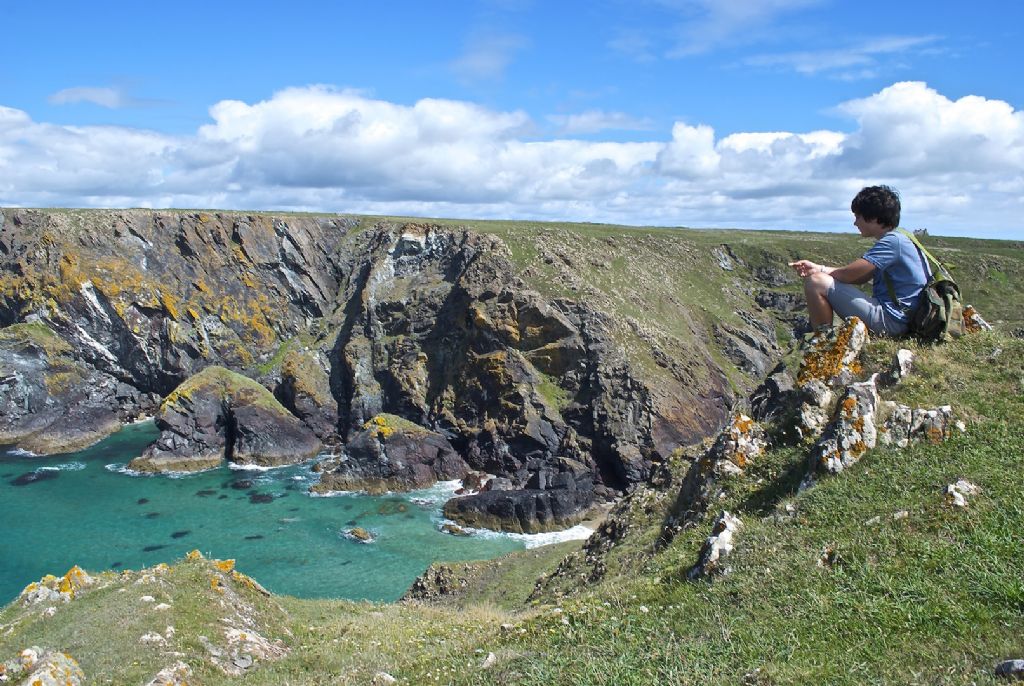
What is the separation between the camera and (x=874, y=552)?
27.8ft

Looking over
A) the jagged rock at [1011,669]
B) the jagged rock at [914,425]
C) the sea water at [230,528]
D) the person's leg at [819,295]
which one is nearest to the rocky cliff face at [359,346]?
the sea water at [230,528]

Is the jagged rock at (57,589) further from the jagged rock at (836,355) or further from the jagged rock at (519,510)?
the jagged rock at (519,510)

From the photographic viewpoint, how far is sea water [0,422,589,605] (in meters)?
42.1

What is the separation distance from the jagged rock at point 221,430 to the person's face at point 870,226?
204 ft

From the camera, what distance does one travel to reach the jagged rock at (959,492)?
28.5 ft

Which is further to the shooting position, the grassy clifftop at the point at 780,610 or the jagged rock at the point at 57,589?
the jagged rock at the point at 57,589

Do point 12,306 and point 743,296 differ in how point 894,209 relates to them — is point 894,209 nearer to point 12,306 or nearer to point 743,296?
point 743,296

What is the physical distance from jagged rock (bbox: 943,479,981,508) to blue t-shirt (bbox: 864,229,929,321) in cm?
432

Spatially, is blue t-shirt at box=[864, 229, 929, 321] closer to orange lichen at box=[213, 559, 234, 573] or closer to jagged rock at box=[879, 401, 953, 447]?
jagged rock at box=[879, 401, 953, 447]

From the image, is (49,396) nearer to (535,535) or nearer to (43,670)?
(535,535)

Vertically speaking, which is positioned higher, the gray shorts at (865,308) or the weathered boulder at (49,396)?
the gray shorts at (865,308)

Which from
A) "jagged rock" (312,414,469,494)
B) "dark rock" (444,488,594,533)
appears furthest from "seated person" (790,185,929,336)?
"jagged rock" (312,414,469,494)

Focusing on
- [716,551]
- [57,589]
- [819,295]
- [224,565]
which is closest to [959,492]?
[716,551]

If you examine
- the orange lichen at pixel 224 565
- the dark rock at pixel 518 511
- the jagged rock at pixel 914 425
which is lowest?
the dark rock at pixel 518 511
